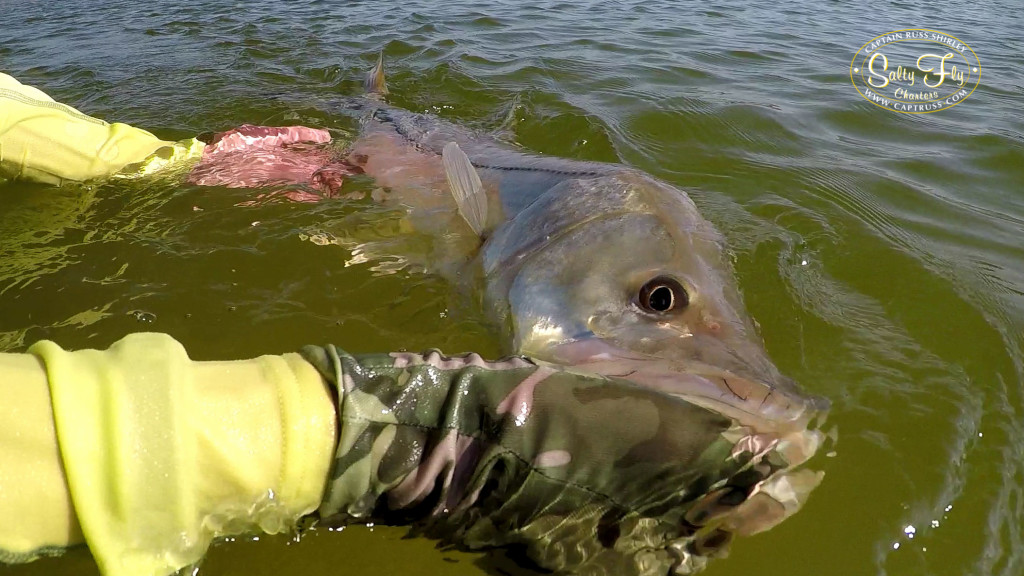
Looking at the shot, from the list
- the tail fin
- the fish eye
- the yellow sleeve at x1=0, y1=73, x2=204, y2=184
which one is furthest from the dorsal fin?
the tail fin

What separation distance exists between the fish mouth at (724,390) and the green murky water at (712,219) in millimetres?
421

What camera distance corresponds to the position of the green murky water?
1949mm

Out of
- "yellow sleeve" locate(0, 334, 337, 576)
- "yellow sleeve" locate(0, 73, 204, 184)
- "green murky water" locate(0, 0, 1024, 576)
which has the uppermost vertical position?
"yellow sleeve" locate(0, 334, 337, 576)

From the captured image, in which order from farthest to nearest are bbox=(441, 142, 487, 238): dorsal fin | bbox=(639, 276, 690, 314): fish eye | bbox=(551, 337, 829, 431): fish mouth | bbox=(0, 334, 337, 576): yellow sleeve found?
bbox=(441, 142, 487, 238): dorsal fin < bbox=(639, 276, 690, 314): fish eye < bbox=(551, 337, 829, 431): fish mouth < bbox=(0, 334, 337, 576): yellow sleeve

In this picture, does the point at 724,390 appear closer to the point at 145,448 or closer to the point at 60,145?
the point at 145,448

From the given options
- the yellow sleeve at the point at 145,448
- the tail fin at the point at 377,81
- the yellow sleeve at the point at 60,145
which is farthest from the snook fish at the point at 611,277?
the tail fin at the point at 377,81

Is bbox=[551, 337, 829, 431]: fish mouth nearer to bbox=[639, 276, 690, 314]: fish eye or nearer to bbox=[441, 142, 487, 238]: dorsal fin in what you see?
bbox=[639, 276, 690, 314]: fish eye

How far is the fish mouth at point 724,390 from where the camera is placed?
1600 mm

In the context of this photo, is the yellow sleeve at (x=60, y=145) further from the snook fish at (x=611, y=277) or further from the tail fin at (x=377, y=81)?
the tail fin at (x=377, y=81)

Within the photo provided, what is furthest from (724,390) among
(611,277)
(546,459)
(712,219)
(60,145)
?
(60,145)

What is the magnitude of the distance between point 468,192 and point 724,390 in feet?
5.85

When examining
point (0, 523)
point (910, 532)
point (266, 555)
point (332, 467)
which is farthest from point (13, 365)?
point (910, 532)

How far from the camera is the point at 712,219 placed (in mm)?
3521

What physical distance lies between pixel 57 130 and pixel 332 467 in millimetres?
3109
